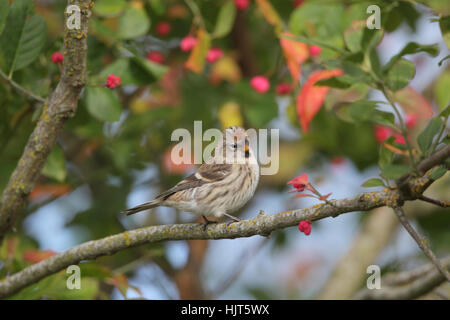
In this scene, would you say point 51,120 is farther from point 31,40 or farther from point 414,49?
point 414,49

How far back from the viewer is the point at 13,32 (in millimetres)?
3389

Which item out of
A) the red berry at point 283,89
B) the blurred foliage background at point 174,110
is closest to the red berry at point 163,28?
the blurred foliage background at point 174,110

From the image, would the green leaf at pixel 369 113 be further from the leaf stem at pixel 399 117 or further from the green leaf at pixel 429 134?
the green leaf at pixel 429 134

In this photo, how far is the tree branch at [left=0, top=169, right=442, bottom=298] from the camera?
248 centimetres

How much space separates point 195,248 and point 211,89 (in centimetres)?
174

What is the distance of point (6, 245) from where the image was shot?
14.0 feet

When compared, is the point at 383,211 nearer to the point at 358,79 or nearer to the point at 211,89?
the point at 211,89

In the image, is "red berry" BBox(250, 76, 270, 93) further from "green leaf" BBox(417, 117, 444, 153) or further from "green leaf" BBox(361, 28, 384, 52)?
"green leaf" BBox(417, 117, 444, 153)

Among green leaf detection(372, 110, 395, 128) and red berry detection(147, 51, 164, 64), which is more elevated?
red berry detection(147, 51, 164, 64)

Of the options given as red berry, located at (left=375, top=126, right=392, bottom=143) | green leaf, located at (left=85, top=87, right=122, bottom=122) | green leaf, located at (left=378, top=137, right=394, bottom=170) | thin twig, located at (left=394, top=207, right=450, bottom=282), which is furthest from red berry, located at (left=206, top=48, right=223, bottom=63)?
thin twig, located at (left=394, top=207, right=450, bottom=282)

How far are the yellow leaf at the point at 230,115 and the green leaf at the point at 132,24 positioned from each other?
1.25 meters

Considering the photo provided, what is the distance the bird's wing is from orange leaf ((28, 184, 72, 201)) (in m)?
1.71

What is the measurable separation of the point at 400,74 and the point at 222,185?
1741mm

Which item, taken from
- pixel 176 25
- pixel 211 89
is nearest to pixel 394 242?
pixel 211 89
